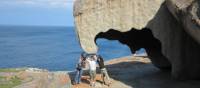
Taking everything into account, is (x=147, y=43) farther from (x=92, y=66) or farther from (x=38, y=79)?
(x=38, y=79)

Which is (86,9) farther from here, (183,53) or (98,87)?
(183,53)

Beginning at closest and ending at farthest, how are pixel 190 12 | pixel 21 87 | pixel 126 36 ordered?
pixel 190 12 → pixel 21 87 → pixel 126 36

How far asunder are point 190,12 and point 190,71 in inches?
241

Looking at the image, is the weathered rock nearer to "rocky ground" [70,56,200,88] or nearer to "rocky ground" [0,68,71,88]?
"rocky ground" [70,56,200,88]

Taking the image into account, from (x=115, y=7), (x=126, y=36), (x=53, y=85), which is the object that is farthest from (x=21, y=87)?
(x=126, y=36)

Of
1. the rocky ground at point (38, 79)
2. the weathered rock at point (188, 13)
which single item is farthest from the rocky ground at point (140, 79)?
the weathered rock at point (188, 13)

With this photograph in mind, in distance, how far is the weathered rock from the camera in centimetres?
2011

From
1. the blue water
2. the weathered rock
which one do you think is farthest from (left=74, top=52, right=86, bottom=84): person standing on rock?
the blue water

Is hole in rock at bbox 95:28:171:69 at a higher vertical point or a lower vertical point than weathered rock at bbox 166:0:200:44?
lower

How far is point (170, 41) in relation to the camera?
25266 millimetres

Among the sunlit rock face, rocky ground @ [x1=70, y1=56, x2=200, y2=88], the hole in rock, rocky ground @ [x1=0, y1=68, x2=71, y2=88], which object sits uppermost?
the sunlit rock face

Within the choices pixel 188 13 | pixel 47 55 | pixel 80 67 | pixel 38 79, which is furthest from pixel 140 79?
pixel 47 55

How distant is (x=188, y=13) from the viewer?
2077 cm

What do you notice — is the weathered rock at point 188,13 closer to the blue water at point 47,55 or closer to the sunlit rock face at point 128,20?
the sunlit rock face at point 128,20
